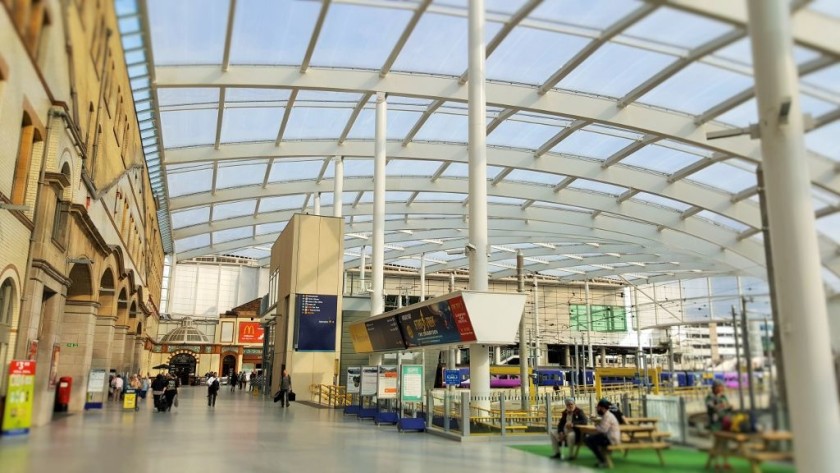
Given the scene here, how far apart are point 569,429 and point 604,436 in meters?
1.81

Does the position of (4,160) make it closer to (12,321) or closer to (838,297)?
(12,321)

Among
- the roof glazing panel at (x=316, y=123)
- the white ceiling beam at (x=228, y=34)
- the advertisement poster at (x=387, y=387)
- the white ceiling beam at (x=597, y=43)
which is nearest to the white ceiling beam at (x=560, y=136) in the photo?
the white ceiling beam at (x=597, y=43)

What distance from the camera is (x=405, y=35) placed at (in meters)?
20.5

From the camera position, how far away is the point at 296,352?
27.2 meters

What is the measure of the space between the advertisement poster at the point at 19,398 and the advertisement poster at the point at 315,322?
48.0 feet

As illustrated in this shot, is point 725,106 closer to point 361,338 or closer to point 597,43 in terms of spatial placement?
point 597,43

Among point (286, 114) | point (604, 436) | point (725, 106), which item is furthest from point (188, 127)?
point (604, 436)

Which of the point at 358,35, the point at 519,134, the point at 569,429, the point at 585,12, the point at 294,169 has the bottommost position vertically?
the point at 569,429

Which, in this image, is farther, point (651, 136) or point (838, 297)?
point (651, 136)

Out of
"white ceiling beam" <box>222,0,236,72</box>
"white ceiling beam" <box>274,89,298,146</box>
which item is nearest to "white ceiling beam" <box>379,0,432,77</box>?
"white ceiling beam" <box>274,89,298,146</box>

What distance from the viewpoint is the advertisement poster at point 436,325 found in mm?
14664

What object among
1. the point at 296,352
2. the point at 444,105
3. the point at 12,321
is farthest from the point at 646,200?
the point at 12,321

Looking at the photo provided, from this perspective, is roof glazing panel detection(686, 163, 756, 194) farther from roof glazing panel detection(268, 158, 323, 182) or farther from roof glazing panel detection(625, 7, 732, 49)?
roof glazing panel detection(268, 158, 323, 182)

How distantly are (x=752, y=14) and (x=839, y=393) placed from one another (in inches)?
173
